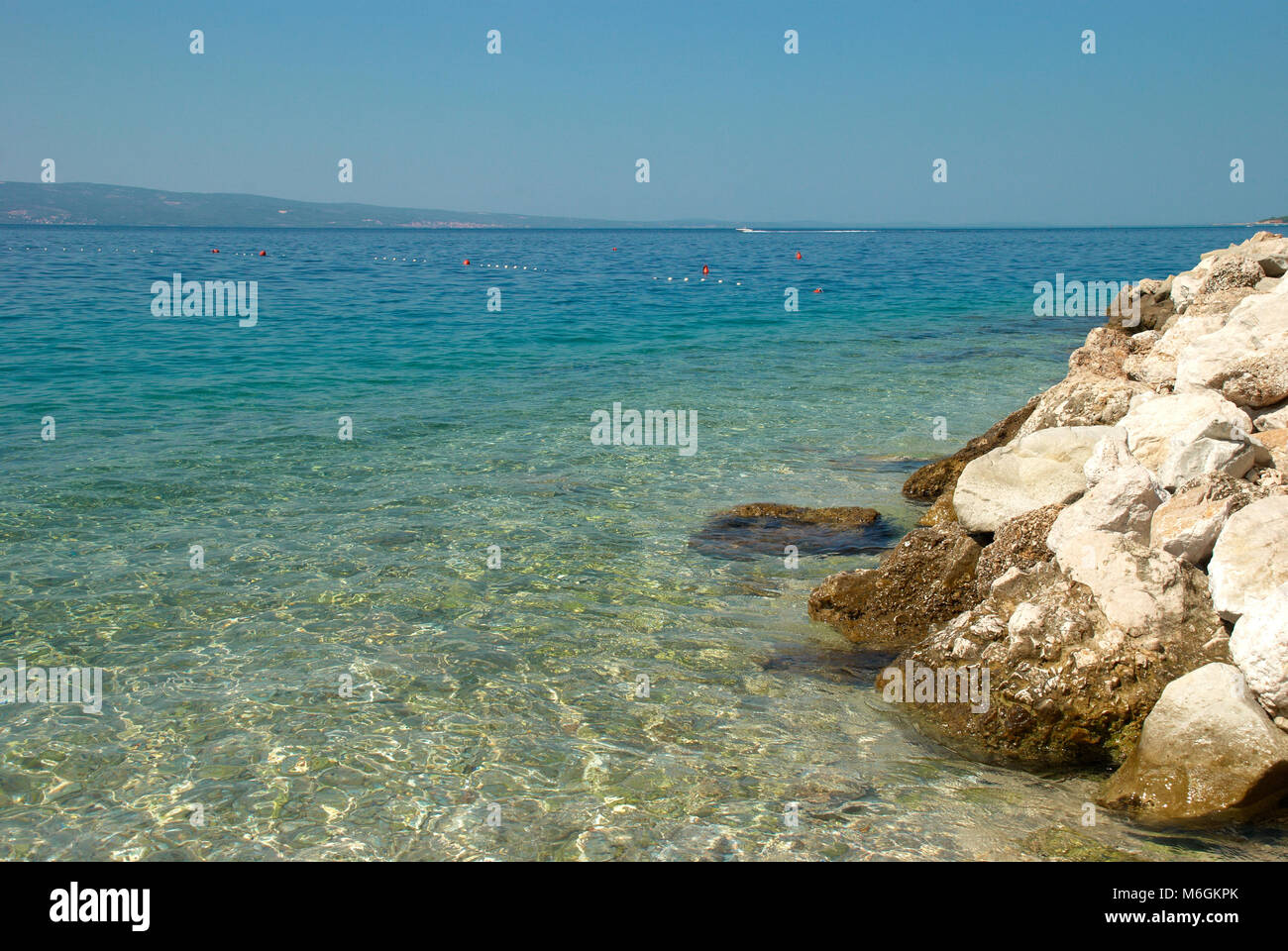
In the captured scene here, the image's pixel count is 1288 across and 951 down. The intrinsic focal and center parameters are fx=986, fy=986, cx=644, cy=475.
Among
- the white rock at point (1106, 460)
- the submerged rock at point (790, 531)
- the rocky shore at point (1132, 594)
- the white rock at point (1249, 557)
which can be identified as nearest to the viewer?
the rocky shore at point (1132, 594)

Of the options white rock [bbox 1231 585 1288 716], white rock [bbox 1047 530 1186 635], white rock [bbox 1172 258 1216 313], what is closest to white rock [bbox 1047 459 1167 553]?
white rock [bbox 1047 530 1186 635]

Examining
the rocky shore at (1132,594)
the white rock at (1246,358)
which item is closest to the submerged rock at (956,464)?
the rocky shore at (1132,594)

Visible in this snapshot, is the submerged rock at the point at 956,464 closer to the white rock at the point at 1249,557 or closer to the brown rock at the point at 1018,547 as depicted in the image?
the brown rock at the point at 1018,547

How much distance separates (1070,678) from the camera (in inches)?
238

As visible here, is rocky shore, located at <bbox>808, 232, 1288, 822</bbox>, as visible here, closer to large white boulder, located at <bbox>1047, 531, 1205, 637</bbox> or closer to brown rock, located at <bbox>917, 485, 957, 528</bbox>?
large white boulder, located at <bbox>1047, 531, 1205, 637</bbox>

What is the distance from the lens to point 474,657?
757 cm

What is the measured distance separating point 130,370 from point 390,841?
18906mm

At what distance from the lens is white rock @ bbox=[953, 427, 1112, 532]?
8172 millimetres

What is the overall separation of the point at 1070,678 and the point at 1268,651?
3.61ft

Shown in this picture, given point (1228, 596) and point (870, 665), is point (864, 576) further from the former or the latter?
point (1228, 596)

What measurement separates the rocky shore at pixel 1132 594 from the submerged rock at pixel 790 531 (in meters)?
1.57

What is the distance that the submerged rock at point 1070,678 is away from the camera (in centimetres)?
593

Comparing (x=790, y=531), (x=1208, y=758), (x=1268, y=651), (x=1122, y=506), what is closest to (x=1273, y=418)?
(x=1122, y=506)

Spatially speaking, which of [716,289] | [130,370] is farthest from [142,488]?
[716,289]
